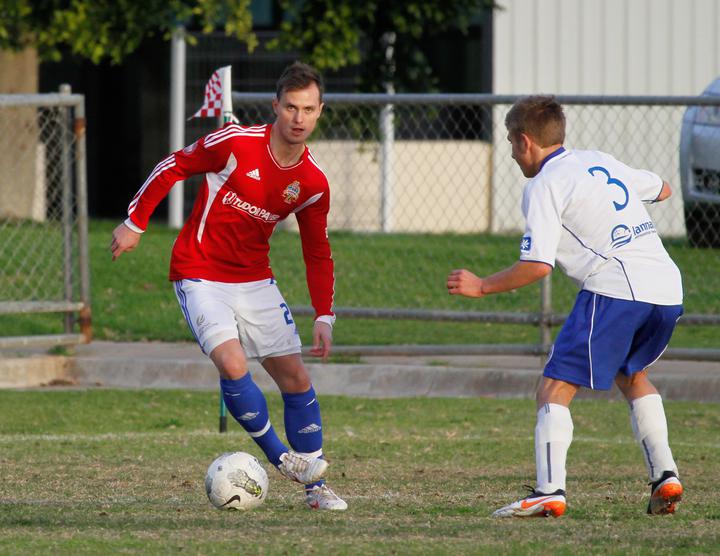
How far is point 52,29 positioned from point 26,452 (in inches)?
376

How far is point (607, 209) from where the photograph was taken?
584 cm

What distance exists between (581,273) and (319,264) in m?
1.35

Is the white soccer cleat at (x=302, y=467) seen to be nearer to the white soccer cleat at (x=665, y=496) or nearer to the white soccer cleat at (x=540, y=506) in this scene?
the white soccer cleat at (x=540, y=506)

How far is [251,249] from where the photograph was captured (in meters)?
6.56

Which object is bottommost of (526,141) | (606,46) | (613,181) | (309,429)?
(309,429)

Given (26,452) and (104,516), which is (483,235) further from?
(104,516)

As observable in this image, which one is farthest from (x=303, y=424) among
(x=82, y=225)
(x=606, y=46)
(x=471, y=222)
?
(x=606, y=46)

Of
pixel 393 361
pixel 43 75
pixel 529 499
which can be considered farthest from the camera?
pixel 43 75

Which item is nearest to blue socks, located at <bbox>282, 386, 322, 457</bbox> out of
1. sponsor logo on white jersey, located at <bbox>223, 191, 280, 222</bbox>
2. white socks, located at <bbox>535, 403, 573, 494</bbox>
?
sponsor logo on white jersey, located at <bbox>223, 191, 280, 222</bbox>

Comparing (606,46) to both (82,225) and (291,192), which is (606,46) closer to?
(82,225)

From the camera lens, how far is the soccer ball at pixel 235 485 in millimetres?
6094

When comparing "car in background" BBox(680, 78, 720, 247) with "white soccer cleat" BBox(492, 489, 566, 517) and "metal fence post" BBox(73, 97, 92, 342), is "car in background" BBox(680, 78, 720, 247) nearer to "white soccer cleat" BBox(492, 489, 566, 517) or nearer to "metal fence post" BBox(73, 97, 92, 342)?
"metal fence post" BBox(73, 97, 92, 342)

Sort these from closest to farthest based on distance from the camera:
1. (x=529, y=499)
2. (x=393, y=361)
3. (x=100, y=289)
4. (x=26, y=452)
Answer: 1. (x=529, y=499)
2. (x=26, y=452)
3. (x=393, y=361)
4. (x=100, y=289)

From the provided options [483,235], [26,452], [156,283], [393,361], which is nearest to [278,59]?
[156,283]
